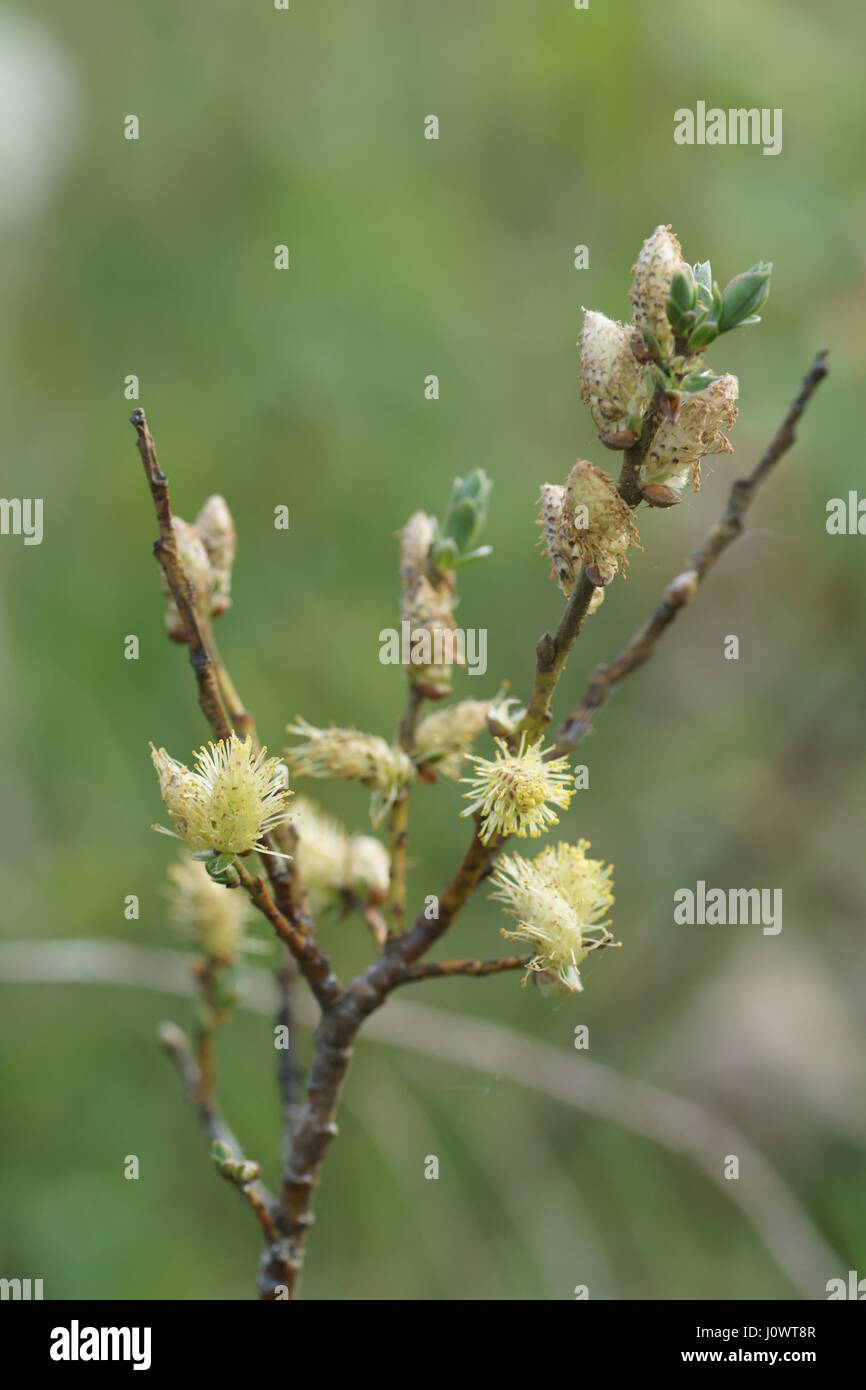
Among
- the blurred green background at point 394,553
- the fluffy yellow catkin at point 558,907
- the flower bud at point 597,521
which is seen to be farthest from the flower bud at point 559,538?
the blurred green background at point 394,553

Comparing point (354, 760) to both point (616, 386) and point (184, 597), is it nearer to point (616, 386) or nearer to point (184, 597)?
point (184, 597)

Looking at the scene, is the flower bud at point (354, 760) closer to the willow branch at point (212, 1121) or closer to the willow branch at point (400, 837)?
the willow branch at point (400, 837)

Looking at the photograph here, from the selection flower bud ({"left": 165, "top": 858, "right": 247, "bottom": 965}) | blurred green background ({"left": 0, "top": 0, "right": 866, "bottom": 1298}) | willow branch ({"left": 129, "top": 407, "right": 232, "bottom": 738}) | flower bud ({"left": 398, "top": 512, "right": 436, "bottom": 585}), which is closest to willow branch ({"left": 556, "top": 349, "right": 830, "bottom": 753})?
flower bud ({"left": 398, "top": 512, "right": 436, "bottom": 585})

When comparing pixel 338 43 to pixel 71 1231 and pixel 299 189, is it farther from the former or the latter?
pixel 71 1231

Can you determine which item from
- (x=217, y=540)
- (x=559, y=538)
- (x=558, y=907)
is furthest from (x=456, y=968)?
(x=217, y=540)

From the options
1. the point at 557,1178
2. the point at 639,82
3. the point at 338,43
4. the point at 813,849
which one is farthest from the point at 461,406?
the point at 557,1178
